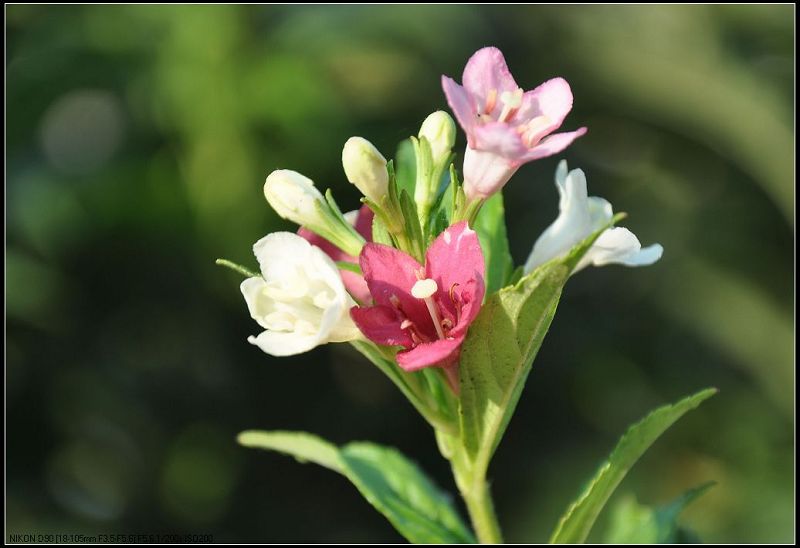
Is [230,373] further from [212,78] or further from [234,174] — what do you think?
[212,78]

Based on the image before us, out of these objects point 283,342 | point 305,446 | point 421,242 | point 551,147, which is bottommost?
point 305,446

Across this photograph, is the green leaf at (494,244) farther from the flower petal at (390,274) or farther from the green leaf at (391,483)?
the green leaf at (391,483)

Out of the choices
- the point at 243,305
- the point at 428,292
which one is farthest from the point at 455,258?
the point at 243,305

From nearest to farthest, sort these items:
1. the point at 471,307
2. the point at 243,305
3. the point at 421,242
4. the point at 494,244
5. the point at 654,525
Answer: the point at 471,307 < the point at 421,242 < the point at 494,244 < the point at 654,525 < the point at 243,305

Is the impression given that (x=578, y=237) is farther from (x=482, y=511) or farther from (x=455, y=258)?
(x=482, y=511)

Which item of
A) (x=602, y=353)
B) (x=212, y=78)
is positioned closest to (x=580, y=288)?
(x=602, y=353)

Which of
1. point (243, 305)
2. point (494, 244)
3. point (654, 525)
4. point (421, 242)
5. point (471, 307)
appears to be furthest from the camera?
point (243, 305)

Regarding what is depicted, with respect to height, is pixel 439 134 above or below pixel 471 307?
above

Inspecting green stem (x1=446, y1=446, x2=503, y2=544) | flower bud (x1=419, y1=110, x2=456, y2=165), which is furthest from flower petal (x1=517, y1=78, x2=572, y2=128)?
green stem (x1=446, y1=446, x2=503, y2=544)
